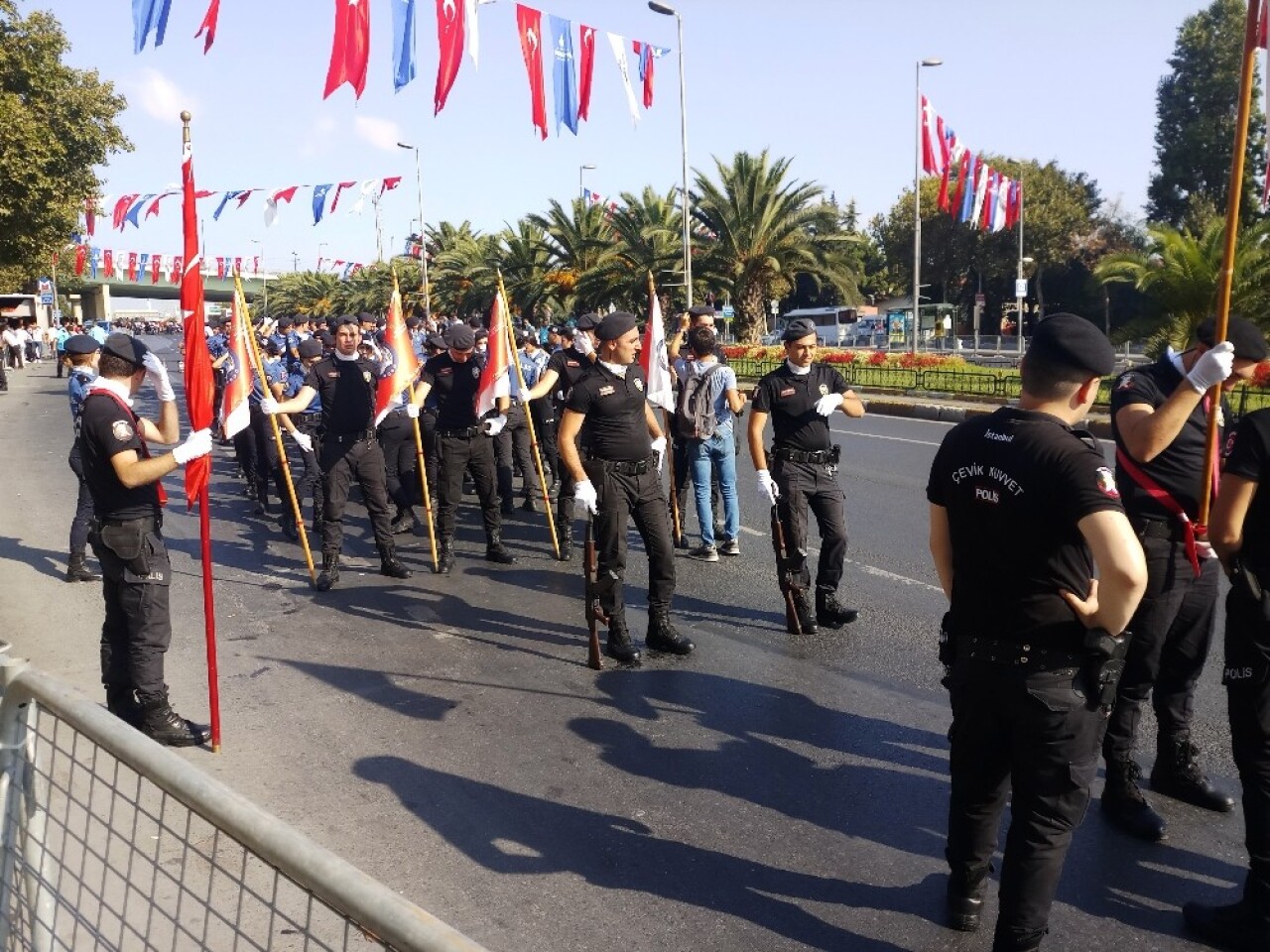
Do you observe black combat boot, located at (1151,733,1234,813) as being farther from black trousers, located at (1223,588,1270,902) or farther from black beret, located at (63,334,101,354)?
black beret, located at (63,334,101,354)

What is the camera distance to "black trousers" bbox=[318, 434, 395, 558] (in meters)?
8.29

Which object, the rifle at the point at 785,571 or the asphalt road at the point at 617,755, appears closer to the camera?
the asphalt road at the point at 617,755

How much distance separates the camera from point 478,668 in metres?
6.25

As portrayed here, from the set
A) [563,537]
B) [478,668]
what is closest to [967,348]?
[563,537]

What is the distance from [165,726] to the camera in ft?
16.8

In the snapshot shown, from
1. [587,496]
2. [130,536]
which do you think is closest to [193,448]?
[130,536]

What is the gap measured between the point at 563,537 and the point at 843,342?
49.9 meters

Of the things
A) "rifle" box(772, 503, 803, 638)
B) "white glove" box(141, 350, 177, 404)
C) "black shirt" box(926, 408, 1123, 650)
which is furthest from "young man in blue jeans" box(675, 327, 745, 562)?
"black shirt" box(926, 408, 1123, 650)

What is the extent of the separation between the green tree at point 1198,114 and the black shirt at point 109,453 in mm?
53607

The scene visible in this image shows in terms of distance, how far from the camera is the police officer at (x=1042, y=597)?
115 inches

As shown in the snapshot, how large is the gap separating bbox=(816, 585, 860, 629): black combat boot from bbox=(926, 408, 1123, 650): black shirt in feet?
12.1

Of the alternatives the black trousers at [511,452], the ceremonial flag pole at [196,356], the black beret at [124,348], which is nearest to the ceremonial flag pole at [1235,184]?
the ceremonial flag pole at [196,356]

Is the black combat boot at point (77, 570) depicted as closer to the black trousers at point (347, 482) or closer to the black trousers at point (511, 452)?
the black trousers at point (347, 482)

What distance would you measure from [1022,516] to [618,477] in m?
3.55
